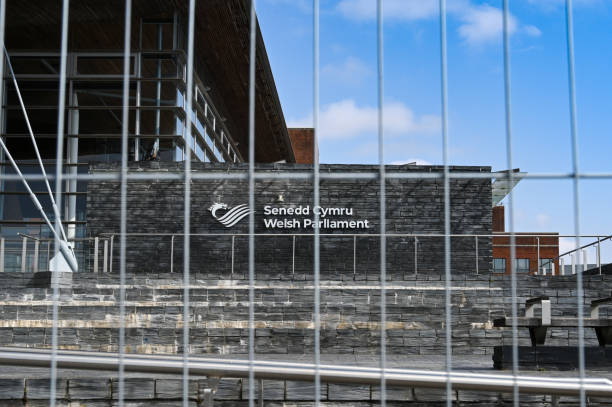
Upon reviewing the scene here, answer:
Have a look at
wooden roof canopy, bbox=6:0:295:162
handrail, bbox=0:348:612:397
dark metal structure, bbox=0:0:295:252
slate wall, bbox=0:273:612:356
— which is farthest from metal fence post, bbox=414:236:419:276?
handrail, bbox=0:348:612:397

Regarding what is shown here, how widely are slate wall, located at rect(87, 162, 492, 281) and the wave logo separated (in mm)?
120

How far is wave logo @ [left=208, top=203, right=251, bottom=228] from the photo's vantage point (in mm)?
20969

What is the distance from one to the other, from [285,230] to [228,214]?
1586mm

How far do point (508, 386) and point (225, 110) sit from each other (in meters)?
25.5

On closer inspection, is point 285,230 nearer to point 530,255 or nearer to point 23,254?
point 23,254

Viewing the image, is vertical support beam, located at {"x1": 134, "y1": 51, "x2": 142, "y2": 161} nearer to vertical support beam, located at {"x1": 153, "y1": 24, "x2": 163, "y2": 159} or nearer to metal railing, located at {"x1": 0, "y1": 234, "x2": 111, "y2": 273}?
vertical support beam, located at {"x1": 153, "y1": 24, "x2": 163, "y2": 159}

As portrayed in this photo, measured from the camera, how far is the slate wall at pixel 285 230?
2066 centimetres

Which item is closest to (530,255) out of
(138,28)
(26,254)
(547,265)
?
(547,265)

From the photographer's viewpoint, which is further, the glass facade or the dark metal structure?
the glass facade

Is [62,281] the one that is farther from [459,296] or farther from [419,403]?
[419,403]

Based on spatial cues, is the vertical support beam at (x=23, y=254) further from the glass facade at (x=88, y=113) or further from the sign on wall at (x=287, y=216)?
the sign on wall at (x=287, y=216)

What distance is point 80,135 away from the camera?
21062mm

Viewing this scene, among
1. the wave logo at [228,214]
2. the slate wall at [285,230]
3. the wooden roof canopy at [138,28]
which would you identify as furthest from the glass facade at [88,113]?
the wave logo at [228,214]

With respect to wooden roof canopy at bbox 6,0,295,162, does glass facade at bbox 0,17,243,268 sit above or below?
below
